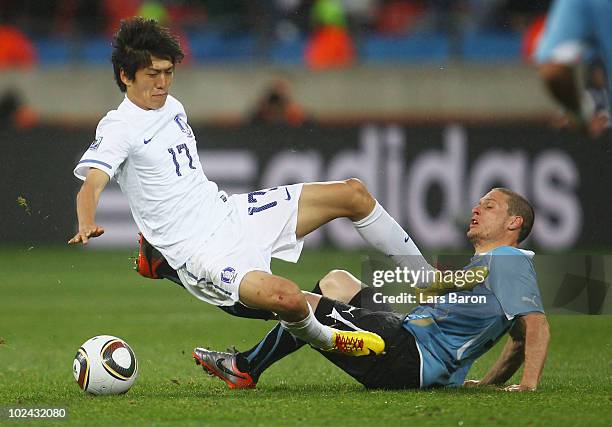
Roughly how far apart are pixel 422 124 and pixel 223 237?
783 cm

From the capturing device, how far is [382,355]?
596 centimetres

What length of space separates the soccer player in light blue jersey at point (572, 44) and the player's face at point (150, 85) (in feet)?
8.60

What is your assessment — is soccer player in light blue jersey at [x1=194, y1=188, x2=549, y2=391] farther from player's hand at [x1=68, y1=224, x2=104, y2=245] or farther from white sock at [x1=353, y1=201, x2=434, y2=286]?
player's hand at [x1=68, y1=224, x2=104, y2=245]

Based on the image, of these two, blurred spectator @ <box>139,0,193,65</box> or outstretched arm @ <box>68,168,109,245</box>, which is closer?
outstretched arm @ <box>68,168,109,245</box>

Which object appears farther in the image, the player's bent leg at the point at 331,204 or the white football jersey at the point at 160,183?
the player's bent leg at the point at 331,204

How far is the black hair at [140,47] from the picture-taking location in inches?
249

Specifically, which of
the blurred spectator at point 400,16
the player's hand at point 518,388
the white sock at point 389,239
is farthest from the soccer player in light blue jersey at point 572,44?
the blurred spectator at point 400,16

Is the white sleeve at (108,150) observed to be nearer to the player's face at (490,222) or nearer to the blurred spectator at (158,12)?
the player's face at (490,222)

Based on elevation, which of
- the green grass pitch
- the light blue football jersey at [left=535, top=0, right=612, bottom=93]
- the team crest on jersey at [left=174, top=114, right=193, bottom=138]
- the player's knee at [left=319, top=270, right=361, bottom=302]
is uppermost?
the light blue football jersey at [left=535, top=0, right=612, bottom=93]

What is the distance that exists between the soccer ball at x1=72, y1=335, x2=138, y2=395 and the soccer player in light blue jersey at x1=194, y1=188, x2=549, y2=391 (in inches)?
24.7

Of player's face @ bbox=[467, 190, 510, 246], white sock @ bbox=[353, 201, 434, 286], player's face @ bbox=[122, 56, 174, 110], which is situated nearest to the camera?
player's face @ bbox=[467, 190, 510, 246]

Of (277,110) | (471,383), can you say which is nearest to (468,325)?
(471,383)

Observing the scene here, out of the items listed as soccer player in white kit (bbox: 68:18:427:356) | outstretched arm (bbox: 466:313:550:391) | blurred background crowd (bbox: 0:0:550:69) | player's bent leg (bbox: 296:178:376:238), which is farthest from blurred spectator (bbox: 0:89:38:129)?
outstretched arm (bbox: 466:313:550:391)

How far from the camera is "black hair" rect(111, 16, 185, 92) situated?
6.31 meters
